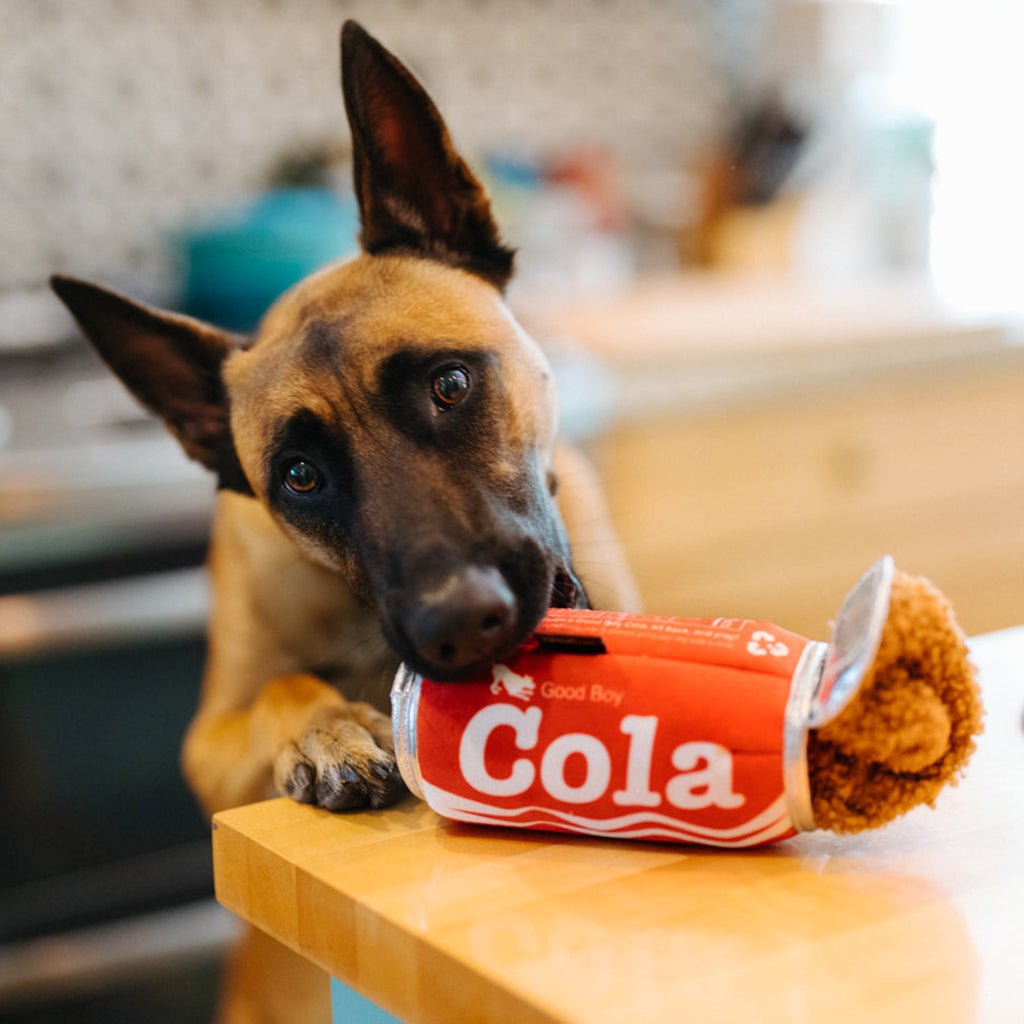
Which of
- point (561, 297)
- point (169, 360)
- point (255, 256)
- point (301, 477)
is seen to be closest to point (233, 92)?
point (255, 256)

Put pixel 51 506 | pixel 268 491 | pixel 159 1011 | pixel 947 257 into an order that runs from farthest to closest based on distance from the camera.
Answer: pixel 947 257 → pixel 159 1011 → pixel 51 506 → pixel 268 491

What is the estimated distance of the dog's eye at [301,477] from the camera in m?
0.88

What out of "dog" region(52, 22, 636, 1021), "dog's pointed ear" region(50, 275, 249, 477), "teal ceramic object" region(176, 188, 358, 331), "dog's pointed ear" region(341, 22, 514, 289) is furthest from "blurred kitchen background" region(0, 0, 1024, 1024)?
"dog's pointed ear" region(50, 275, 249, 477)

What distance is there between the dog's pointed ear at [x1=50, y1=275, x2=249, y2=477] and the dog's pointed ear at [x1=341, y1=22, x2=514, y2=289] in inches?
6.3

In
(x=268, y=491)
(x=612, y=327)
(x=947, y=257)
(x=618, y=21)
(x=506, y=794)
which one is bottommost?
(x=506, y=794)

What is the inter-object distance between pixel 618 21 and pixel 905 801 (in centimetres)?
301

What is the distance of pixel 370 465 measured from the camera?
2.69 feet

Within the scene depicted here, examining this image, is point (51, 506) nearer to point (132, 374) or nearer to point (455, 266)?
point (132, 374)

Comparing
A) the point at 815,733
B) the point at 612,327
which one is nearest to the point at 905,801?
the point at 815,733

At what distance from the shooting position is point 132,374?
1.01 meters

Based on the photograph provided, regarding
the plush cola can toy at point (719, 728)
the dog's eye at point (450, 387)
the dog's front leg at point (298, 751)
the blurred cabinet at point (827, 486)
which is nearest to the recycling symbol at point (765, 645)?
the plush cola can toy at point (719, 728)

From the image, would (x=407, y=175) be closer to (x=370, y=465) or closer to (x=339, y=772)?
(x=370, y=465)

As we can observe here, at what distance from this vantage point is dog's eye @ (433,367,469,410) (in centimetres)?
88

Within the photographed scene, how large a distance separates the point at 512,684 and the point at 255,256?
67.9 inches
